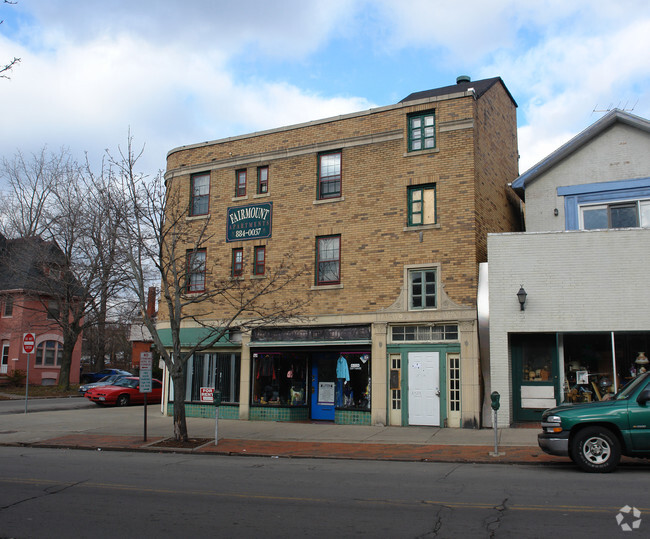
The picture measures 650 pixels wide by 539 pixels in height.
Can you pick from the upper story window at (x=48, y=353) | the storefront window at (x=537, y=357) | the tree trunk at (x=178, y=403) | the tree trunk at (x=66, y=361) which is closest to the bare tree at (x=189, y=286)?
the tree trunk at (x=178, y=403)

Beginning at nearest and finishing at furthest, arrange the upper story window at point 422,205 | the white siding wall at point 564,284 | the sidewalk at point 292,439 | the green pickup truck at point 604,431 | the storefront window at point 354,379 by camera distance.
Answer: the green pickup truck at point 604,431, the sidewalk at point 292,439, the white siding wall at point 564,284, the upper story window at point 422,205, the storefront window at point 354,379

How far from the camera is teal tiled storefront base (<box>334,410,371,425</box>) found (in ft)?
59.3

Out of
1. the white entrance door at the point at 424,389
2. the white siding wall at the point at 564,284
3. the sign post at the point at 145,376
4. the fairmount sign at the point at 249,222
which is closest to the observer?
the sign post at the point at 145,376

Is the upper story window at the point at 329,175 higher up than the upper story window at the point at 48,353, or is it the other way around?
the upper story window at the point at 329,175

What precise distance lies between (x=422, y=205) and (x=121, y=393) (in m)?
17.1

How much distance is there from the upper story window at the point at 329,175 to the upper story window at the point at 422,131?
2473 mm

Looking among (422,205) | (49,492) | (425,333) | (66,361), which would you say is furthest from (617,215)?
(66,361)

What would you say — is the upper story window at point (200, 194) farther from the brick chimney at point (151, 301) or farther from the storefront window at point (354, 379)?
the brick chimney at point (151, 301)

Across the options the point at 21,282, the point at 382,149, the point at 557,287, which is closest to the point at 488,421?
the point at 557,287

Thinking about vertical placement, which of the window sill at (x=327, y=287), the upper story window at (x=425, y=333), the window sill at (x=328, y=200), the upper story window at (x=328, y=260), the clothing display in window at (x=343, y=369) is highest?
the window sill at (x=328, y=200)

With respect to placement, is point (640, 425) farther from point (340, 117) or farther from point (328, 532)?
point (340, 117)

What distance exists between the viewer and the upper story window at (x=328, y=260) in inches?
762

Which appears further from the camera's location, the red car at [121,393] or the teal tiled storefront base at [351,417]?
the red car at [121,393]

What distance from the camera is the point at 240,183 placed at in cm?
2164
